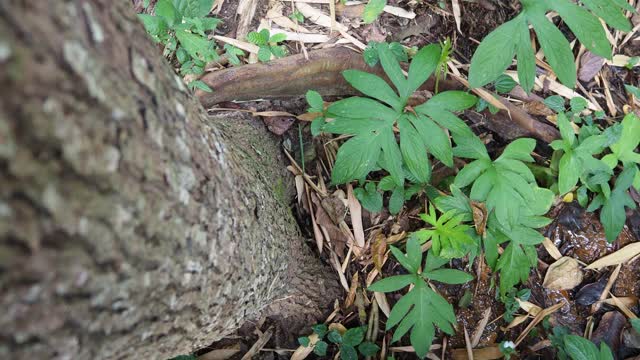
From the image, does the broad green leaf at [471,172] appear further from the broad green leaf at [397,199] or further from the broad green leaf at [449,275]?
the broad green leaf at [449,275]

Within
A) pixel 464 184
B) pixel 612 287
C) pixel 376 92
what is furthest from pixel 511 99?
pixel 612 287

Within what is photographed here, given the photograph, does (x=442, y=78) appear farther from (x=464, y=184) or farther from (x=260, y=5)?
(x=260, y=5)

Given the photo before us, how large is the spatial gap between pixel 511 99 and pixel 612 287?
961 millimetres

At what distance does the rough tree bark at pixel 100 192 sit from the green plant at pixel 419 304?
1.01 m

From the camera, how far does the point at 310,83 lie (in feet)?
6.78

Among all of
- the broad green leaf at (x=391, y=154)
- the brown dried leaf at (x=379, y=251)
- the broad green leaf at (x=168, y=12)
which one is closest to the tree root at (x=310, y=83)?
the broad green leaf at (x=168, y=12)

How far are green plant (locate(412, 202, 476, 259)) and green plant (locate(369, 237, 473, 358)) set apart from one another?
0.15 ft

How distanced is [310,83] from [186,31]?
1.81 ft

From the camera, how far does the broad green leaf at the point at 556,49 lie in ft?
5.39

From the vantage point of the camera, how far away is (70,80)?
0.54 m

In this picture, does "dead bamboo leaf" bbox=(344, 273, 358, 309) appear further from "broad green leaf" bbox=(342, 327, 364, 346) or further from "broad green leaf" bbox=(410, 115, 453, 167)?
"broad green leaf" bbox=(410, 115, 453, 167)

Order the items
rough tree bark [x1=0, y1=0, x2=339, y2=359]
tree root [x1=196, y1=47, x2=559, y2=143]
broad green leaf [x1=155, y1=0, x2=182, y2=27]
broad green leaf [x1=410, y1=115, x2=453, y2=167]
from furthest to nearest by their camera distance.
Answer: tree root [x1=196, y1=47, x2=559, y2=143], broad green leaf [x1=155, y1=0, x2=182, y2=27], broad green leaf [x1=410, y1=115, x2=453, y2=167], rough tree bark [x1=0, y1=0, x2=339, y2=359]

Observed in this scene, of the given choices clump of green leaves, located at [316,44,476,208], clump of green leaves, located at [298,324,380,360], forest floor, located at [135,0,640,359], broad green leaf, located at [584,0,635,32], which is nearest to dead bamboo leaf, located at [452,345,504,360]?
forest floor, located at [135,0,640,359]

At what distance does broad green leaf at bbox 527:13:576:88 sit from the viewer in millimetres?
1642
